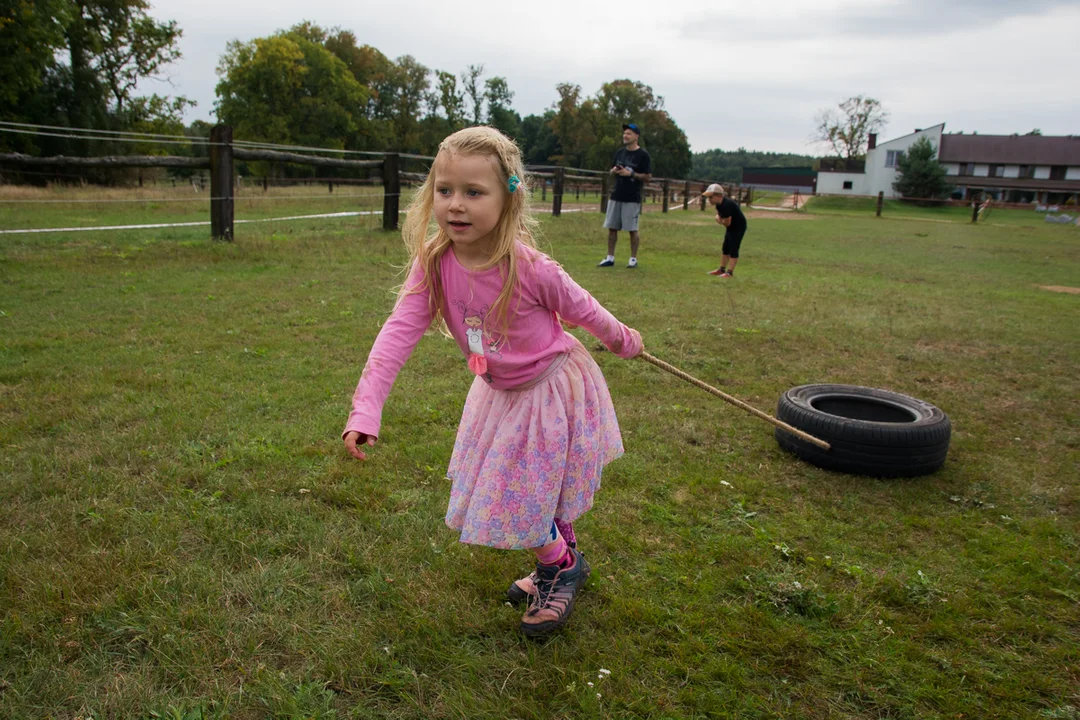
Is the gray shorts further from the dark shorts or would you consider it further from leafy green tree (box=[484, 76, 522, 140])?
leafy green tree (box=[484, 76, 522, 140])

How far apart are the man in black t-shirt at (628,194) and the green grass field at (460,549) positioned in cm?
473

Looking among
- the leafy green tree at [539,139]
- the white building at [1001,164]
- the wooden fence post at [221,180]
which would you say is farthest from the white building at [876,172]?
the wooden fence post at [221,180]

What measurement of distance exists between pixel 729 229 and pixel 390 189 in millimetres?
6435

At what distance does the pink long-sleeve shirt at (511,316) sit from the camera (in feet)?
A: 7.54

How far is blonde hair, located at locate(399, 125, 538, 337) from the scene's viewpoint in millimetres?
2189

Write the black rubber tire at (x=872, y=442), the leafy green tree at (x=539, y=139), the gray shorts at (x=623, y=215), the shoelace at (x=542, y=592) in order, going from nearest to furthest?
the shoelace at (x=542, y=592), the black rubber tire at (x=872, y=442), the gray shorts at (x=623, y=215), the leafy green tree at (x=539, y=139)

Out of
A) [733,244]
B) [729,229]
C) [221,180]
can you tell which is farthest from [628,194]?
[221,180]

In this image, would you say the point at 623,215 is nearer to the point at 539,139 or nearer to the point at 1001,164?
the point at 1001,164

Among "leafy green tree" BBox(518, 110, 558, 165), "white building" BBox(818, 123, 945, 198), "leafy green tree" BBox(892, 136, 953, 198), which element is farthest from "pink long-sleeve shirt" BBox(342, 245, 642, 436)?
"leafy green tree" BBox(518, 110, 558, 165)

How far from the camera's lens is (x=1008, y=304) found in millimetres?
8867

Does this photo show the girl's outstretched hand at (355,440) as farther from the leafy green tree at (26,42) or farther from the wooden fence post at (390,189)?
the leafy green tree at (26,42)

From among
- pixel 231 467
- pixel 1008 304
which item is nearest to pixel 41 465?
pixel 231 467

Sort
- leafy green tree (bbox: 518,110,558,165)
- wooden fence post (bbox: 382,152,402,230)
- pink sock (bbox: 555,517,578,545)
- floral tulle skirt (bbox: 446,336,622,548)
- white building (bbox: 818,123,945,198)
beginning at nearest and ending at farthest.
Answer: floral tulle skirt (bbox: 446,336,622,548)
pink sock (bbox: 555,517,578,545)
wooden fence post (bbox: 382,152,402,230)
white building (bbox: 818,123,945,198)
leafy green tree (bbox: 518,110,558,165)

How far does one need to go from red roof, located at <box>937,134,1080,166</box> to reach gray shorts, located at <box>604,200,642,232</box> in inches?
2702
